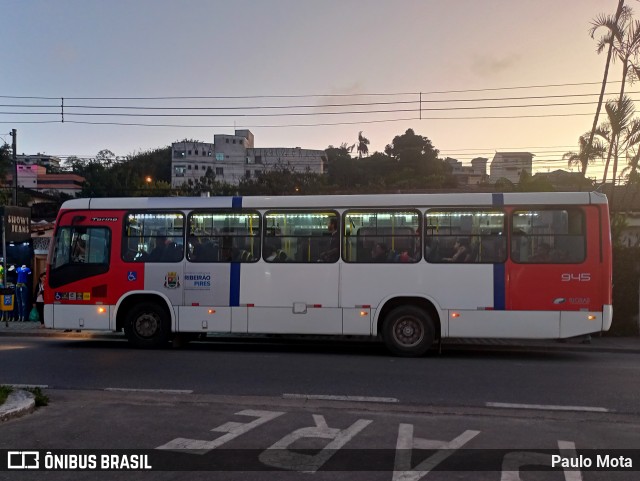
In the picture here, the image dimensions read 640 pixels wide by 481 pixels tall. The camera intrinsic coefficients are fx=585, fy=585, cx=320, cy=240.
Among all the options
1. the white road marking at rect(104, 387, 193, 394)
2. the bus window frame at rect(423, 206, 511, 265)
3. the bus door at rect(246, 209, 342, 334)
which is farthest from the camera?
the bus door at rect(246, 209, 342, 334)

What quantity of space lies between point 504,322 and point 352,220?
3.65 m

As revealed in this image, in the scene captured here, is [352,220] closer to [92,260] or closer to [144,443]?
[92,260]

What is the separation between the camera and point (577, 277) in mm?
11336

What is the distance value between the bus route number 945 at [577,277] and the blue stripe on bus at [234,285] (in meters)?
6.55

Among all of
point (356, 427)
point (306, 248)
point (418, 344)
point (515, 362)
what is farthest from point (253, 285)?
point (356, 427)

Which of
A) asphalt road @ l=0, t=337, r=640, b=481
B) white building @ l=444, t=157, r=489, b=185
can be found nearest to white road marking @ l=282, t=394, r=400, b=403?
asphalt road @ l=0, t=337, r=640, b=481

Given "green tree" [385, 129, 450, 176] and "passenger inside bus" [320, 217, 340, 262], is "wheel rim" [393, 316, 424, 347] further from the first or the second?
"green tree" [385, 129, 450, 176]

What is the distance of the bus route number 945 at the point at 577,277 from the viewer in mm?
11305

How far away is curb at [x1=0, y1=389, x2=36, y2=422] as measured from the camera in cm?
654

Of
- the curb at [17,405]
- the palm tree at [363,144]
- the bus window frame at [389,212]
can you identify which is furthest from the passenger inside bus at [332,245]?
the palm tree at [363,144]

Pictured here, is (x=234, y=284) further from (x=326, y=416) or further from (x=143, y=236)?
(x=326, y=416)

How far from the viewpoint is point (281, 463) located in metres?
5.29

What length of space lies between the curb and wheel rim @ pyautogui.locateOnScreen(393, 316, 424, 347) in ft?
22.6

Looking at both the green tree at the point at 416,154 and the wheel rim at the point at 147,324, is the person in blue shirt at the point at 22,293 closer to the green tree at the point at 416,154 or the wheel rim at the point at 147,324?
the wheel rim at the point at 147,324
